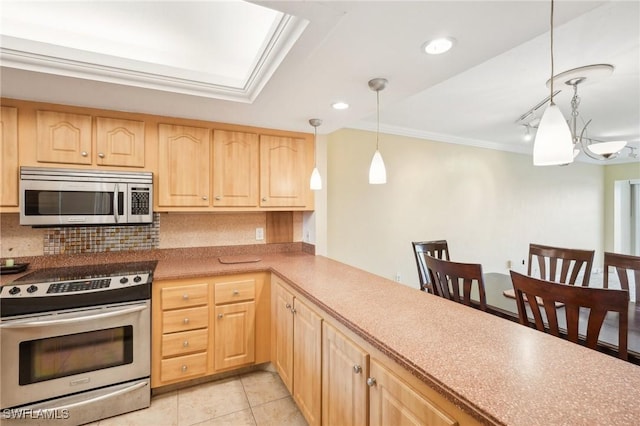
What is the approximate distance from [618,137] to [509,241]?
2150 millimetres

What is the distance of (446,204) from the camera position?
14.1 ft

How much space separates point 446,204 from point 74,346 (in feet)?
13.9

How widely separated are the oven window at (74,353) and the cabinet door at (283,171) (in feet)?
4.82

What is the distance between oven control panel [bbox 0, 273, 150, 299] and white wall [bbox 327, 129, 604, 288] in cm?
198

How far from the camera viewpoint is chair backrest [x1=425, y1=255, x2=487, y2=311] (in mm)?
1621

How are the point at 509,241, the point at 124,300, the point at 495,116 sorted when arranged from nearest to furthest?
the point at 124,300
the point at 495,116
the point at 509,241

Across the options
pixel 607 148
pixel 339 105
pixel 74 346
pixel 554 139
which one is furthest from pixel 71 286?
pixel 607 148

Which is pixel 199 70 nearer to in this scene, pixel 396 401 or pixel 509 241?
pixel 396 401

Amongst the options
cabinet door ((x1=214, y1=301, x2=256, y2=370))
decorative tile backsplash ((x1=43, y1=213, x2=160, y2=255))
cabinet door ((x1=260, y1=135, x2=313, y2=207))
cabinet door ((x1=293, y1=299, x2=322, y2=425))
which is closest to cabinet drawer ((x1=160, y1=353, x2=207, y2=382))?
cabinet door ((x1=214, y1=301, x2=256, y2=370))

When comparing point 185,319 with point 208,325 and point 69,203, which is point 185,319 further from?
point 69,203

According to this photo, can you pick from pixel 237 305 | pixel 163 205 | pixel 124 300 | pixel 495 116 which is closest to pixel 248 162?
pixel 163 205

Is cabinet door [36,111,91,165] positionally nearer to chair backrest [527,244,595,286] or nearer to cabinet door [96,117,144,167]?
cabinet door [96,117,144,167]

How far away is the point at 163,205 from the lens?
240cm

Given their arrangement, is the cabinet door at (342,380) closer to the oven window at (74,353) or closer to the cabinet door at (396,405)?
the cabinet door at (396,405)
